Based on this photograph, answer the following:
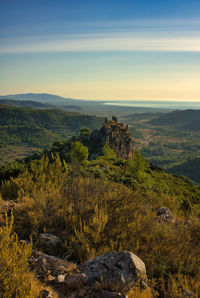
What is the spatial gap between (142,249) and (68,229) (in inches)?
90.5

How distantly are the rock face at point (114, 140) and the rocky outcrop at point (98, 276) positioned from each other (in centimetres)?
3980

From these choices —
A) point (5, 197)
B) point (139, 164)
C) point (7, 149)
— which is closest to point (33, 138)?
point (7, 149)

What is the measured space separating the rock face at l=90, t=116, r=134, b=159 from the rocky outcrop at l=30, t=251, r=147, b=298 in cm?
3980

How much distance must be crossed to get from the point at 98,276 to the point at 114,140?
43.8 metres

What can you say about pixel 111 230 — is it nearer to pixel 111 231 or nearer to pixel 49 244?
pixel 111 231

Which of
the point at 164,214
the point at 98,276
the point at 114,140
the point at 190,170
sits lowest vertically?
the point at 190,170

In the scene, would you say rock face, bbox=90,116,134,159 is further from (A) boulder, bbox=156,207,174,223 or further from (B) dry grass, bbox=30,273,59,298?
(B) dry grass, bbox=30,273,59,298

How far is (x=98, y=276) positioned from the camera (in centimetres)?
423

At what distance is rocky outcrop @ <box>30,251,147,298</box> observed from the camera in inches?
159

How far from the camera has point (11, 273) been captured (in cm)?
339

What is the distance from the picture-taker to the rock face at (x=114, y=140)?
46.5 m

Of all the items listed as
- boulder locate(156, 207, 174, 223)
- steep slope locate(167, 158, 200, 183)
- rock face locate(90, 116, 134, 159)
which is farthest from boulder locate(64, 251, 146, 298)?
steep slope locate(167, 158, 200, 183)

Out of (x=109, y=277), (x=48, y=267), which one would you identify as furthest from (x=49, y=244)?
(x=109, y=277)

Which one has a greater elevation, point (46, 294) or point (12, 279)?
point (12, 279)
